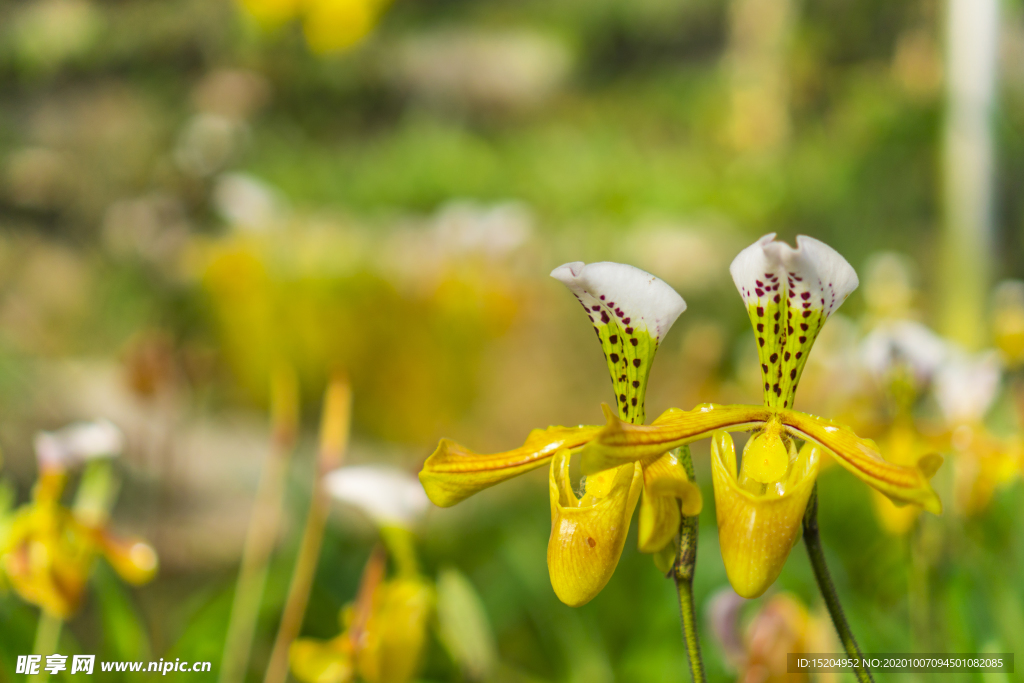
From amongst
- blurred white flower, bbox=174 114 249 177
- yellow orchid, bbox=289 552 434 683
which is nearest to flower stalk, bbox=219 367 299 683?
yellow orchid, bbox=289 552 434 683

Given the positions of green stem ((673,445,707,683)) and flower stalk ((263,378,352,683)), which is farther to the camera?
flower stalk ((263,378,352,683))

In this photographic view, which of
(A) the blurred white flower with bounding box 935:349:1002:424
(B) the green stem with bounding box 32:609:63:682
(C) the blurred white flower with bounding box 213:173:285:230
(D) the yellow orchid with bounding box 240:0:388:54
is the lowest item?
(B) the green stem with bounding box 32:609:63:682

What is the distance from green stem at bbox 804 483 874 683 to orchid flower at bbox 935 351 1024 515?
0.29 meters

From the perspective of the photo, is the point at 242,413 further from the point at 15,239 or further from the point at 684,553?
the point at 684,553

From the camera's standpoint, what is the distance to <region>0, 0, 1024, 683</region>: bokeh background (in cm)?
75

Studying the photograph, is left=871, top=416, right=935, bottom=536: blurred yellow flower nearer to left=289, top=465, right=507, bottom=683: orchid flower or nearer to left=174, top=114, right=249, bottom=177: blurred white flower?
left=289, top=465, right=507, bottom=683: orchid flower

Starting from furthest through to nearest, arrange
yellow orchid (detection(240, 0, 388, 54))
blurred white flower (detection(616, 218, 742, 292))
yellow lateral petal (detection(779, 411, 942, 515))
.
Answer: yellow orchid (detection(240, 0, 388, 54)) < blurred white flower (detection(616, 218, 742, 292)) < yellow lateral petal (detection(779, 411, 942, 515))

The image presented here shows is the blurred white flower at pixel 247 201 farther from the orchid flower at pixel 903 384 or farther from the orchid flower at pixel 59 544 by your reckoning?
the orchid flower at pixel 903 384

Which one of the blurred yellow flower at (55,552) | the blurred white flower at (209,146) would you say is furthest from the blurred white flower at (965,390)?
the blurred white flower at (209,146)

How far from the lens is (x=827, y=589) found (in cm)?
26

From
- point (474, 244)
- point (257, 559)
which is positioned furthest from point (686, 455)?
point (474, 244)

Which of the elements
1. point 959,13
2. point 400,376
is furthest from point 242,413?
point 959,13

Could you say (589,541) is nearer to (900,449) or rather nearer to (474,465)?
(474,465)

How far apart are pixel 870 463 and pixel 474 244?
74cm
